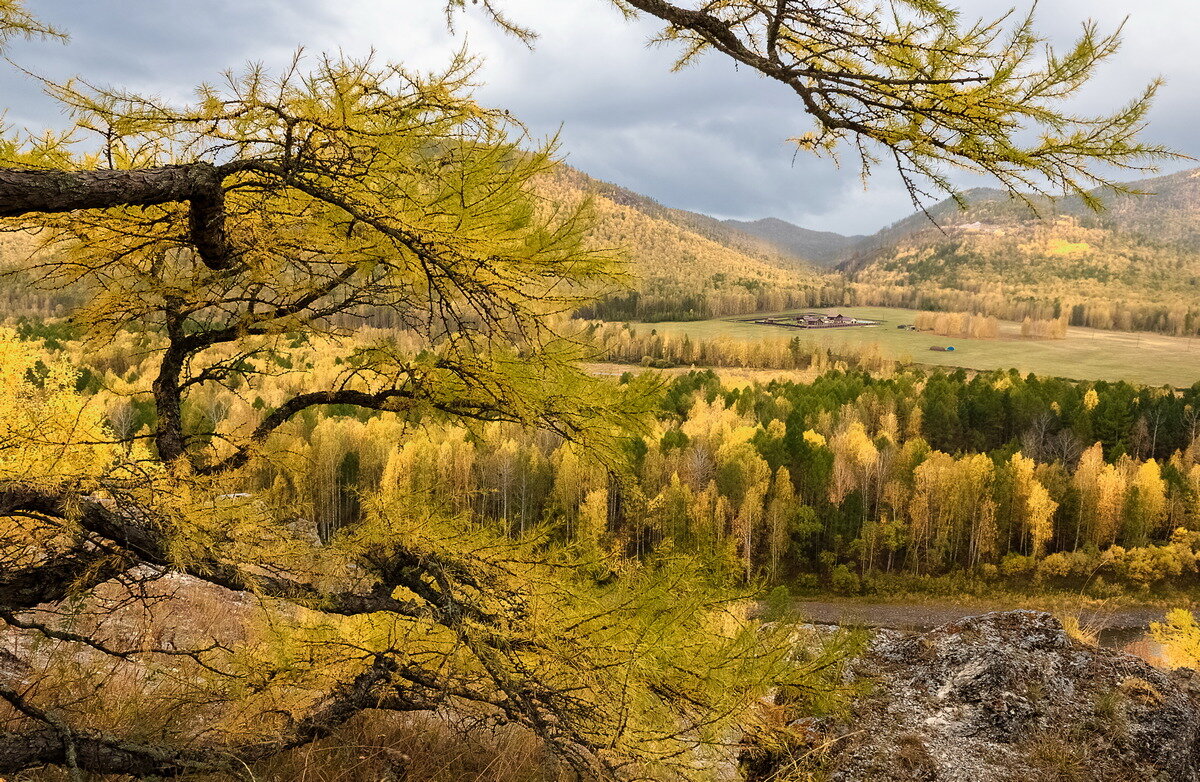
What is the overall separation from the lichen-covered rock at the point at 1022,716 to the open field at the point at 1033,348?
102 metres

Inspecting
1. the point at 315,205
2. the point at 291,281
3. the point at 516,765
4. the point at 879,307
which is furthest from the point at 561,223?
the point at 879,307

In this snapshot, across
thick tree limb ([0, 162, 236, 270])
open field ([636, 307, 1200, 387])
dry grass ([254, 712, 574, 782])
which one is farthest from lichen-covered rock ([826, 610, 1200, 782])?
open field ([636, 307, 1200, 387])

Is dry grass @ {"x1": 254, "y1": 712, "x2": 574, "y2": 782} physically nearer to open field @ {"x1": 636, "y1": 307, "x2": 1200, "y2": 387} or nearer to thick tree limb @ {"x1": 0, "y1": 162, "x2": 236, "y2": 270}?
thick tree limb @ {"x1": 0, "y1": 162, "x2": 236, "y2": 270}

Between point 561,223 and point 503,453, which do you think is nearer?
point 561,223

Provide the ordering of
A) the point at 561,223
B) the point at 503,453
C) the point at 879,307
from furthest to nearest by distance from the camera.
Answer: the point at 879,307 → the point at 503,453 → the point at 561,223

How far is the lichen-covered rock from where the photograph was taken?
6035 mm

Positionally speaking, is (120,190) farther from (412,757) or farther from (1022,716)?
(1022,716)

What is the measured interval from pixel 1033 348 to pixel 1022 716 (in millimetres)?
129898

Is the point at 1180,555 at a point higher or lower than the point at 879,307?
lower

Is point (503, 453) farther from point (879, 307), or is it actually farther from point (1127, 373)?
point (879, 307)

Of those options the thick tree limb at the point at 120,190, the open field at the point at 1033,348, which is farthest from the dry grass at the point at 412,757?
the open field at the point at 1033,348

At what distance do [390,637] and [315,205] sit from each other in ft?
9.31

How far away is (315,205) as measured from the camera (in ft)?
13.3

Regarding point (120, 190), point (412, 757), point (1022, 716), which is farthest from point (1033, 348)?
point (120, 190)
